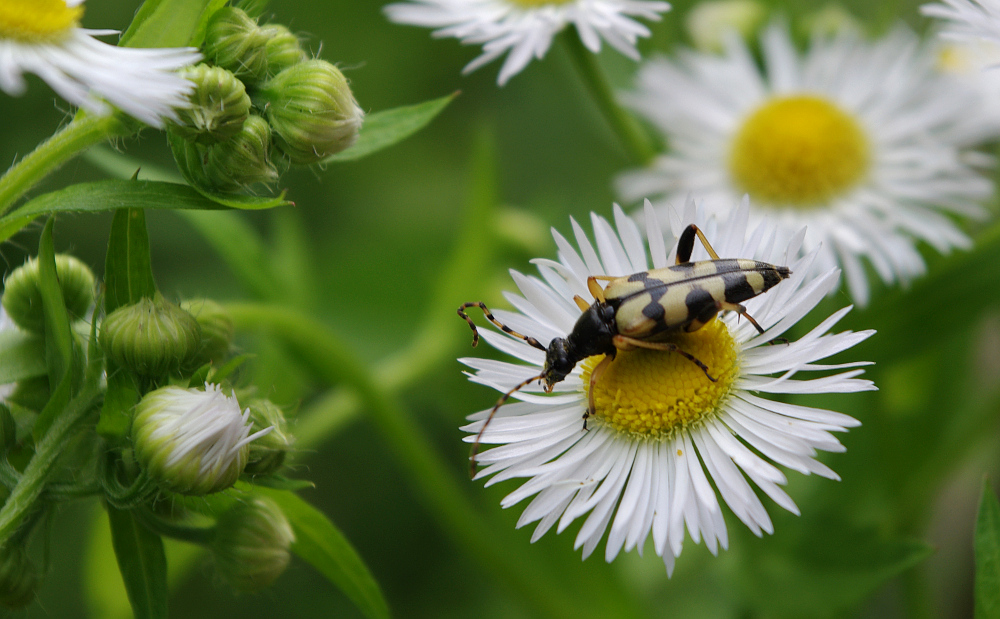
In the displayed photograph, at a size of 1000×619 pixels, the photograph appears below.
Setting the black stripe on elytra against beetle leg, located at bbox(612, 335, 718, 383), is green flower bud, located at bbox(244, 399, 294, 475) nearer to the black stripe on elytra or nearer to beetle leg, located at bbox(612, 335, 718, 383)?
beetle leg, located at bbox(612, 335, 718, 383)

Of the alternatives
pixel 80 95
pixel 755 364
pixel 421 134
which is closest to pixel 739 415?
pixel 755 364

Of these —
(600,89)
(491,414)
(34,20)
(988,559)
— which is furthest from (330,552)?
(600,89)

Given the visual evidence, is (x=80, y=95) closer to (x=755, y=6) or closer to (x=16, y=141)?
(x=755, y=6)

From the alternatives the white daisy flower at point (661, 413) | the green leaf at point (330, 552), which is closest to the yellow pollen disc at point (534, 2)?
the white daisy flower at point (661, 413)

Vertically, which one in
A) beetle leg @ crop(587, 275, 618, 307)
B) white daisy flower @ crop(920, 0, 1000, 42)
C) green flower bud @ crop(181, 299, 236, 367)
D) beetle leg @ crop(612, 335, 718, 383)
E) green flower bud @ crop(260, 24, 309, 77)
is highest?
white daisy flower @ crop(920, 0, 1000, 42)

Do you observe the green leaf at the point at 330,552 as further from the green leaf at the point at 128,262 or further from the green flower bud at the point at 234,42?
the green flower bud at the point at 234,42

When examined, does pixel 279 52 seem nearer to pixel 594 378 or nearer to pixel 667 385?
pixel 594 378

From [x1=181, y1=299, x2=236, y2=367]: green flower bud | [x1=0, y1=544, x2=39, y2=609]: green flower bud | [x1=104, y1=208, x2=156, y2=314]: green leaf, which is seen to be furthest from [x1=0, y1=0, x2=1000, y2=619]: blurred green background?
[x1=104, y1=208, x2=156, y2=314]: green leaf

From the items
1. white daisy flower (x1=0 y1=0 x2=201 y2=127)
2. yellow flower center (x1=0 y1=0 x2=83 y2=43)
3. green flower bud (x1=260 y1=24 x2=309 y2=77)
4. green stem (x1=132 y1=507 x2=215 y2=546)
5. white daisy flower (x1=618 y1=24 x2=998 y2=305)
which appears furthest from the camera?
white daisy flower (x1=618 y1=24 x2=998 y2=305)
